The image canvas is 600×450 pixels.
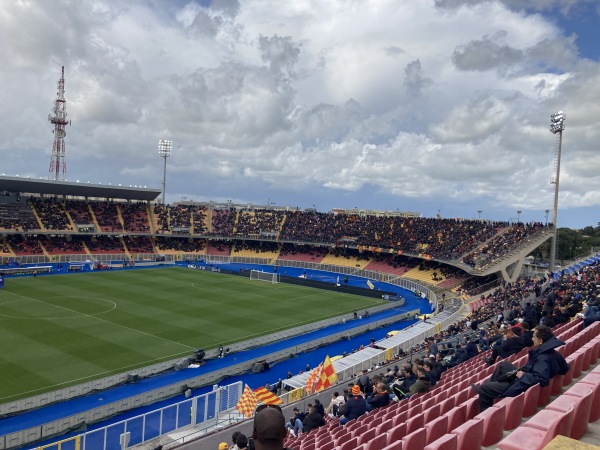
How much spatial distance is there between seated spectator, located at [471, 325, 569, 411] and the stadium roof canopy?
240 ft

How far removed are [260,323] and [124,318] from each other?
10985 millimetres

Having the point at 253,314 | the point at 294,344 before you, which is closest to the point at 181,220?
the point at 253,314

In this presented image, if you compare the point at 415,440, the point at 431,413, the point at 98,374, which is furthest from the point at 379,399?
the point at 98,374

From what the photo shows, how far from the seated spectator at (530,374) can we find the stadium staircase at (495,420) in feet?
0.46

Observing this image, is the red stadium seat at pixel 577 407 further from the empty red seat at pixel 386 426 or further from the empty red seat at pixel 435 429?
the empty red seat at pixel 386 426

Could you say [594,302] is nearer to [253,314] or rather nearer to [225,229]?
[253,314]

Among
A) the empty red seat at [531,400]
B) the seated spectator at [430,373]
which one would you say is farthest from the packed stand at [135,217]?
the empty red seat at [531,400]

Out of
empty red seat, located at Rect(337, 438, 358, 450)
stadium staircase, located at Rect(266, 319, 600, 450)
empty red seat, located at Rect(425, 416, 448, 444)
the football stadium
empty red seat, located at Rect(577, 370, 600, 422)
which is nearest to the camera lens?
stadium staircase, located at Rect(266, 319, 600, 450)

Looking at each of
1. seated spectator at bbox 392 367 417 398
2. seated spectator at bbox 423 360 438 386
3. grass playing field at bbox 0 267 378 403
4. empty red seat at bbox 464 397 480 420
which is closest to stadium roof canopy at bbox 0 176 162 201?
grass playing field at bbox 0 267 378 403

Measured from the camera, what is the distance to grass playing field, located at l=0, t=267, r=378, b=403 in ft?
85.5

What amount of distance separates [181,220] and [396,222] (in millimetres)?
38894

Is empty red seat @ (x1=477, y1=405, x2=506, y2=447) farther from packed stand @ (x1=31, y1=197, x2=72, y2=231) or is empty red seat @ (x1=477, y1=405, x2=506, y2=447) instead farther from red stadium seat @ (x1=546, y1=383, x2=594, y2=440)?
packed stand @ (x1=31, y1=197, x2=72, y2=231)

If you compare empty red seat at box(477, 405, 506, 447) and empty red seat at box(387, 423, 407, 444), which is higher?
empty red seat at box(477, 405, 506, 447)

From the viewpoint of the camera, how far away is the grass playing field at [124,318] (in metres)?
26.1
